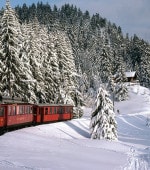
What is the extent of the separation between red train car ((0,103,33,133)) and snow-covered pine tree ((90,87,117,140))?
667cm

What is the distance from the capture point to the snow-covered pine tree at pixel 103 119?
118 feet

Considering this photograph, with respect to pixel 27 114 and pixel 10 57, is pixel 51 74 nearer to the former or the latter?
pixel 10 57

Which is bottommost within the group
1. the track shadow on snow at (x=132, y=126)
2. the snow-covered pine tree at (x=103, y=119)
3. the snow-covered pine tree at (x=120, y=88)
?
the track shadow on snow at (x=132, y=126)

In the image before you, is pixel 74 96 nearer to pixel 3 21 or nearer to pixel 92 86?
pixel 3 21

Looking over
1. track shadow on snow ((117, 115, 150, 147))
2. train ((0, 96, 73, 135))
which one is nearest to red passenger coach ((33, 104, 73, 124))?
train ((0, 96, 73, 135))

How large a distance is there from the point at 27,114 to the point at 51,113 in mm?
7611

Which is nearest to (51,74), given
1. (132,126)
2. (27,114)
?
(132,126)

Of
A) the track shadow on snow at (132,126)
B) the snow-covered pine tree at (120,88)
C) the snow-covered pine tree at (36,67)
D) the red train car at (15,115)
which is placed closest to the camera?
the red train car at (15,115)

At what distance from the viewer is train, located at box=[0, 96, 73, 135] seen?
3069cm

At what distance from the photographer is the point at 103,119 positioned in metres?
36.2

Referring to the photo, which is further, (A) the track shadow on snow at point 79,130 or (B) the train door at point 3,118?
(A) the track shadow on snow at point 79,130

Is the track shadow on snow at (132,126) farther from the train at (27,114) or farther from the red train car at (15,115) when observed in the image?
the red train car at (15,115)

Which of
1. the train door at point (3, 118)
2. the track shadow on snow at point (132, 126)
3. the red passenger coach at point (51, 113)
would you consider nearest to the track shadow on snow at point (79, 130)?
the red passenger coach at point (51, 113)

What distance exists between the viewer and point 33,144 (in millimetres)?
22812
